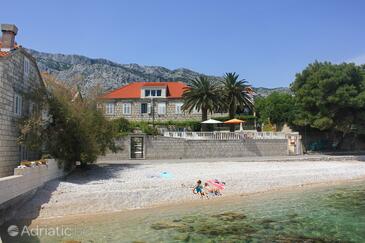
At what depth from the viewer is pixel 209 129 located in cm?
5631

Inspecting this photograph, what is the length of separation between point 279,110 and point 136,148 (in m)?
20.1

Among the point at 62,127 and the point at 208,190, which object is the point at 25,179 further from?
the point at 208,190

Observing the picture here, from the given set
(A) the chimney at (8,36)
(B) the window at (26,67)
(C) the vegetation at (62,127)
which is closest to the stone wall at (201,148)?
(C) the vegetation at (62,127)

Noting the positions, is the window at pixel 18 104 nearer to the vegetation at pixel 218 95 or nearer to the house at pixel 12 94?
the house at pixel 12 94

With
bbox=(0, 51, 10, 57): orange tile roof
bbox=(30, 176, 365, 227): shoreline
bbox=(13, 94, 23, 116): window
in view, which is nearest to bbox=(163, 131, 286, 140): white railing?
bbox=(30, 176, 365, 227): shoreline

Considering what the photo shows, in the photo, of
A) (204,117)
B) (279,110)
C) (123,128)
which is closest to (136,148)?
(123,128)

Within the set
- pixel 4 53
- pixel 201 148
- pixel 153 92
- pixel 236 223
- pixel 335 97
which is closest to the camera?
pixel 236 223

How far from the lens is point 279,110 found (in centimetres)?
5156

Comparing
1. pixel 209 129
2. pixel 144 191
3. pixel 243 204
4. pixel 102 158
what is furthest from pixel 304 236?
pixel 209 129

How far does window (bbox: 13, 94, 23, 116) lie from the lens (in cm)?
2266

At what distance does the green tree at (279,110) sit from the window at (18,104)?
34.6 m

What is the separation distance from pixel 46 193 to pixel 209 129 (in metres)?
38.2

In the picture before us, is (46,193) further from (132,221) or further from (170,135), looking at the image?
(170,135)

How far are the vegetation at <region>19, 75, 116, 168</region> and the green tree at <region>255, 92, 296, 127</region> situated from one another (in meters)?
30.0
